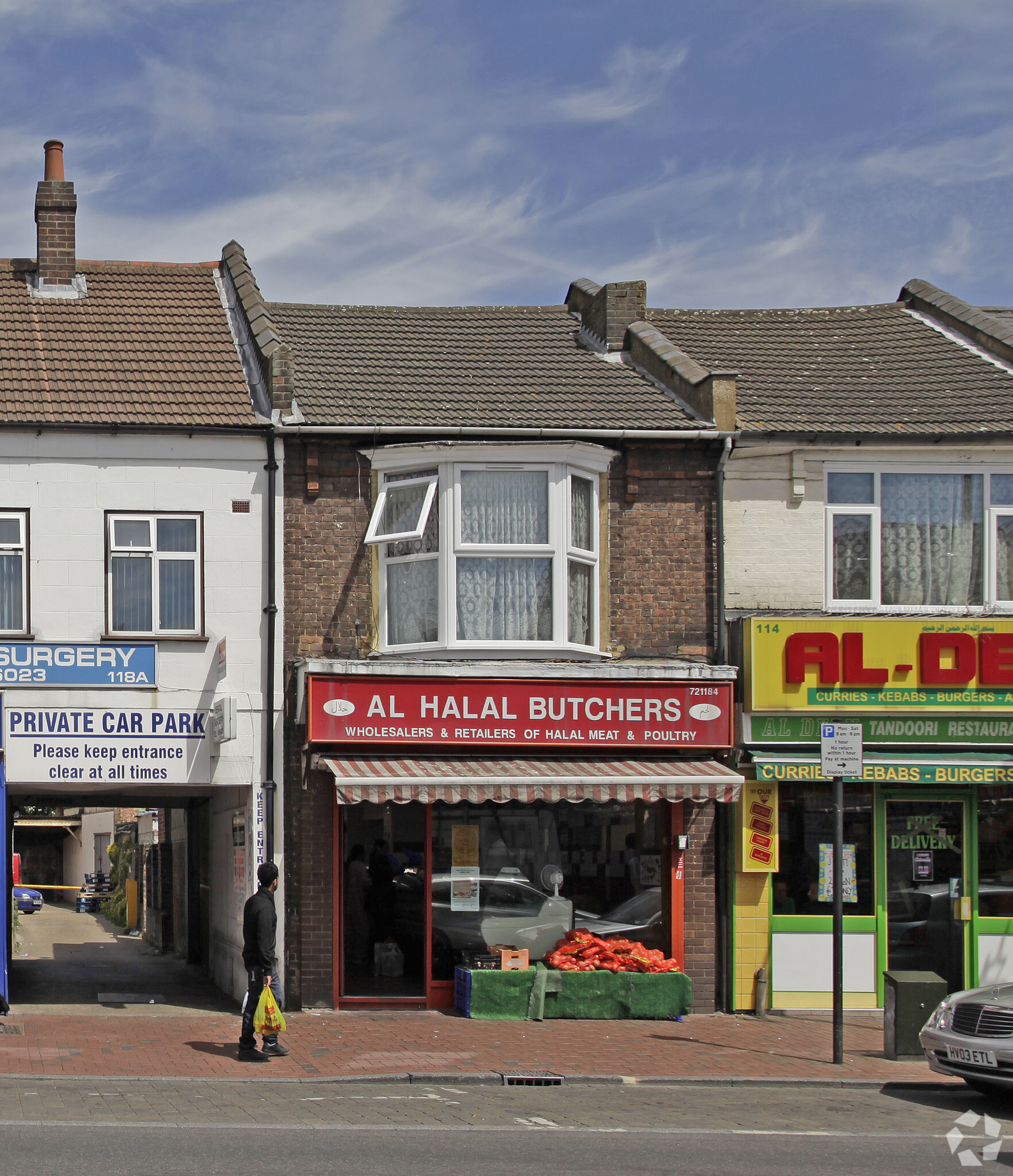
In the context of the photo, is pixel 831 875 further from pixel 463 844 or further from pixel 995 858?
pixel 463 844

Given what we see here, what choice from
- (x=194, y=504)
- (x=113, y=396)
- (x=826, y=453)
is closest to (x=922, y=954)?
(x=826, y=453)

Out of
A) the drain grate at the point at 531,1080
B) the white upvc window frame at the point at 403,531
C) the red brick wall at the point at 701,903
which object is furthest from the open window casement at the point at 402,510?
the drain grate at the point at 531,1080

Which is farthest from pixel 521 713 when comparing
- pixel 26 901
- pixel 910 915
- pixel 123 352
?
pixel 26 901

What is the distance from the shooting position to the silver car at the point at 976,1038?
11602 mm

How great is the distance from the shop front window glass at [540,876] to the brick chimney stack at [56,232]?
8.72 m

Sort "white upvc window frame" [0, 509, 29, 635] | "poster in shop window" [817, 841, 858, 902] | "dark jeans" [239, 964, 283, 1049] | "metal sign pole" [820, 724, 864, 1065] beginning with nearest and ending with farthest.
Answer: "dark jeans" [239, 964, 283, 1049] → "metal sign pole" [820, 724, 864, 1065] → "white upvc window frame" [0, 509, 29, 635] → "poster in shop window" [817, 841, 858, 902]

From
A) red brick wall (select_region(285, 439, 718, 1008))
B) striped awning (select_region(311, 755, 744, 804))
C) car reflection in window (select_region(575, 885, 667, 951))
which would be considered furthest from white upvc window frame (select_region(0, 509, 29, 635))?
car reflection in window (select_region(575, 885, 667, 951))

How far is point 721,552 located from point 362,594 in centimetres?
409

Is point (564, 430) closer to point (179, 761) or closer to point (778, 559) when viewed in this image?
point (778, 559)

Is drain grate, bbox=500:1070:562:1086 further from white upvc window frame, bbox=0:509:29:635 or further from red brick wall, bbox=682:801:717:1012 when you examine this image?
white upvc window frame, bbox=0:509:29:635

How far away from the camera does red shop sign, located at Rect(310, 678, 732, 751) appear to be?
1562 centimetres

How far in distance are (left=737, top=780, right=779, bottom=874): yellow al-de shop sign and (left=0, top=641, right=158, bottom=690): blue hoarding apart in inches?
260

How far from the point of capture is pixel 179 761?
16.0m

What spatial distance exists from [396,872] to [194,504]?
4570 millimetres
